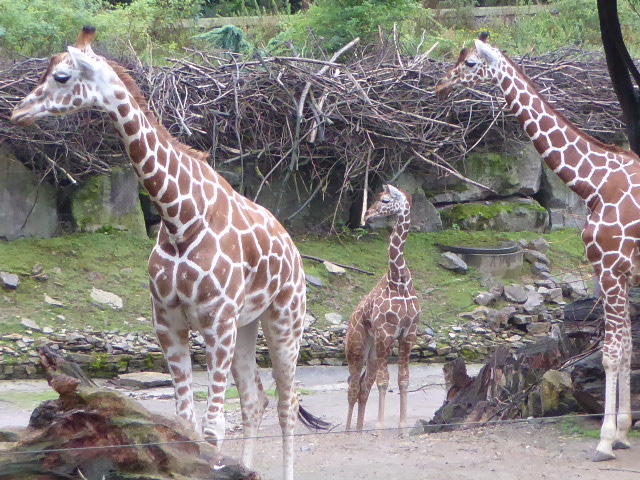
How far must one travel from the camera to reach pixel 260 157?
13641 mm

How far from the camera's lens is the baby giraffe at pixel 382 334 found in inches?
354

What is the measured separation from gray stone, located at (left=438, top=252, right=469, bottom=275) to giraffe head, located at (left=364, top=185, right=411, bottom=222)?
4.25 meters

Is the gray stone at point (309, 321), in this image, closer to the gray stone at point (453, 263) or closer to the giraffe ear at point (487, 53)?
the gray stone at point (453, 263)

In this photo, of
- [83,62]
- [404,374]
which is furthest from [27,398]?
[83,62]

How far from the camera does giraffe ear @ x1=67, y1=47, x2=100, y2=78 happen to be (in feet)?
16.7

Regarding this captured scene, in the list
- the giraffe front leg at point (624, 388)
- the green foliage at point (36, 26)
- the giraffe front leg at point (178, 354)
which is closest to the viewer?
the giraffe front leg at point (178, 354)

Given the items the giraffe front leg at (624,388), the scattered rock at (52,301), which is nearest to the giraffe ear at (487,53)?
the giraffe front leg at (624,388)

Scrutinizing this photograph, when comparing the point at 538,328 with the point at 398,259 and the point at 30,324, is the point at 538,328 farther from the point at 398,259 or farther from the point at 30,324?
the point at 30,324

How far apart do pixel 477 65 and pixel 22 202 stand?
7.12m

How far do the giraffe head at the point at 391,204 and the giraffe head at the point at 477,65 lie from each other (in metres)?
2.15

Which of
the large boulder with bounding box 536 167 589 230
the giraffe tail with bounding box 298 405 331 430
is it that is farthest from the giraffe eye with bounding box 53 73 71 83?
the large boulder with bounding box 536 167 589 230

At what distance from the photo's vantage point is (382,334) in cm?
895

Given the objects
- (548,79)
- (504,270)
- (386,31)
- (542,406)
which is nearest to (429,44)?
(386,31)

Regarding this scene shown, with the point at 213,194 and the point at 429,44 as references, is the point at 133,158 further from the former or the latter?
the point at 429,44
